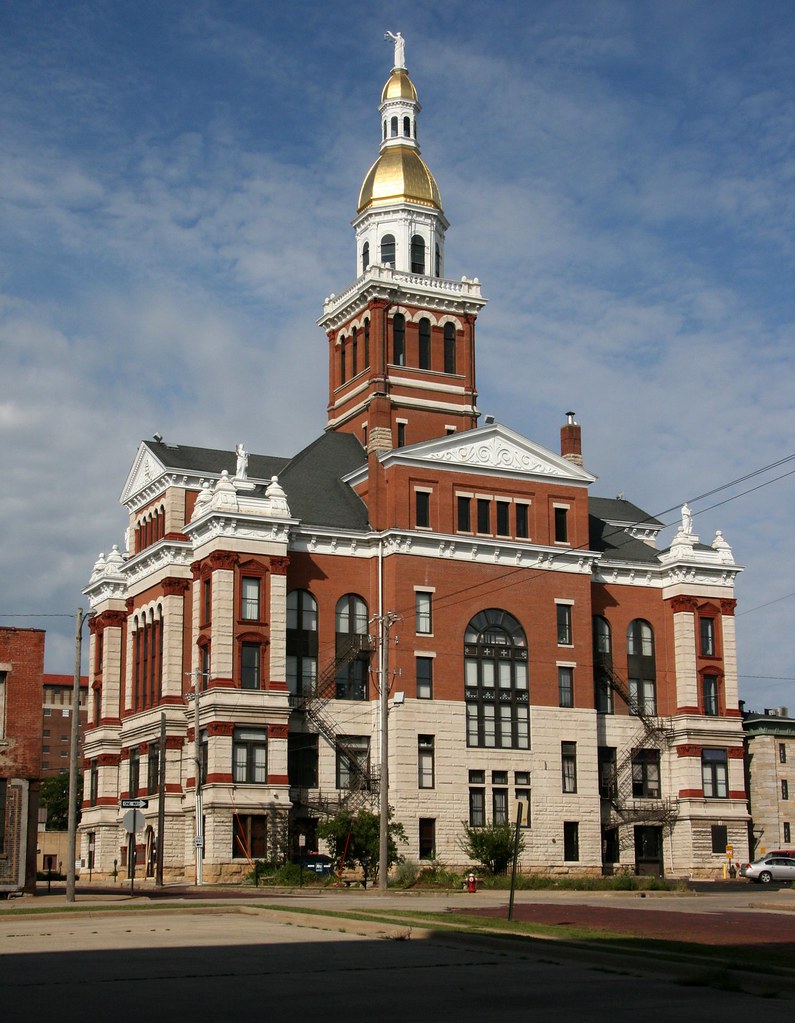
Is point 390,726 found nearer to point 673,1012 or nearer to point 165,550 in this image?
point 165,550

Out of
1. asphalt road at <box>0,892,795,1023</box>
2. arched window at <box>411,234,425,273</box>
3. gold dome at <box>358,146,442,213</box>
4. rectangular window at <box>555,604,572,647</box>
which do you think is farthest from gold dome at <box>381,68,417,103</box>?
asphalt road at <box>0,892,795,1023</box>

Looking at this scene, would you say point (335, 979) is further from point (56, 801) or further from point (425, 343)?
point (56, 801)

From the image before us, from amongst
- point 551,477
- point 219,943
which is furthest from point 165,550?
point 219,943

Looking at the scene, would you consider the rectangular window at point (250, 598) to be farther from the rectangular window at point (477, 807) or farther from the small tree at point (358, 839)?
the rectangular window at point (477, 807)

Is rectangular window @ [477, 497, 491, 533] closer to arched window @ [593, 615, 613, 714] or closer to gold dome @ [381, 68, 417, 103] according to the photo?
arched window @ [593, 615, 613, 714]

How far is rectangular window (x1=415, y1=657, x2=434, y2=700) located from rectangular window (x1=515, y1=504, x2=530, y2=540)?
27.9 ft

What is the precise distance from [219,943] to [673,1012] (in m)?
10.9

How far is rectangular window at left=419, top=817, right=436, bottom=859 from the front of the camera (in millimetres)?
67500

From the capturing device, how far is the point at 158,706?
239ft

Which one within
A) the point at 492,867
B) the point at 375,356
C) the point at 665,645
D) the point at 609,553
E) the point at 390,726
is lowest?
the point at 492,867

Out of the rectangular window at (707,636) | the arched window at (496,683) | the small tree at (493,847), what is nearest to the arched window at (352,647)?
the arched window at (496,683)

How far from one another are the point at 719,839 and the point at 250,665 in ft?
88.2

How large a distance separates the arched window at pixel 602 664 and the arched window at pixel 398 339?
18758mm

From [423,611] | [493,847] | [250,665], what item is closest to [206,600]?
[250,665]
